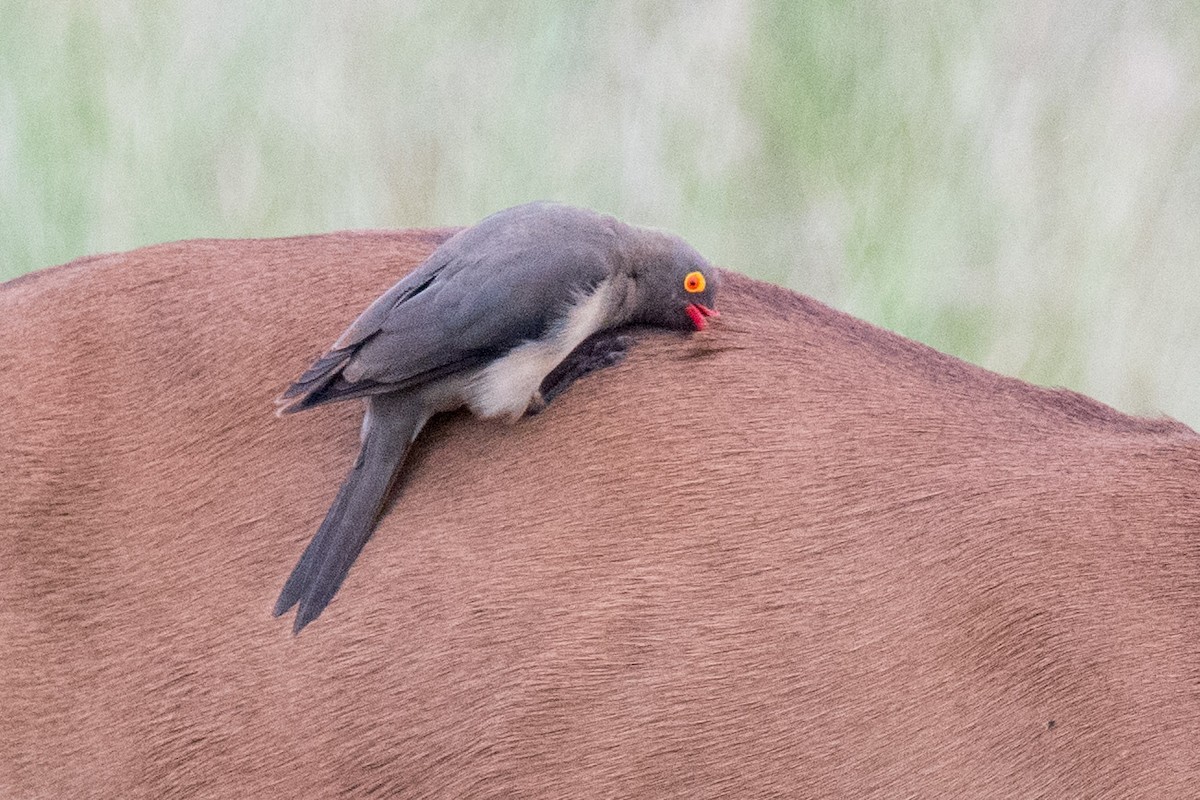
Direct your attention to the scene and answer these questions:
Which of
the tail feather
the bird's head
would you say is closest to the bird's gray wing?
the tail feather

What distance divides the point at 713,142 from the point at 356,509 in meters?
0.87

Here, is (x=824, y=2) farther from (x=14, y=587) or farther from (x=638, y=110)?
(x=14, y=587)

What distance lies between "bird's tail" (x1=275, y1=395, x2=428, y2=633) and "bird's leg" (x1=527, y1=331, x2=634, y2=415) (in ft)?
0.43

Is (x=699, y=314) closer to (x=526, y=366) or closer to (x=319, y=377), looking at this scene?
(x=526, y=366)

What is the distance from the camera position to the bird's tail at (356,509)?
95 centimetres

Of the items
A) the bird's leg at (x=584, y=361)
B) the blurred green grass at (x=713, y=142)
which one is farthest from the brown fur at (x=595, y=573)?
the blurred green grass at (x=713, y=142)

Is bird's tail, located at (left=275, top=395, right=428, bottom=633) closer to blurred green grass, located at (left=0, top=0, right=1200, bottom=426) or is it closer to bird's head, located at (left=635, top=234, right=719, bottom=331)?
bird's head, located at (left=635, top=234, right=719, bottom=331)

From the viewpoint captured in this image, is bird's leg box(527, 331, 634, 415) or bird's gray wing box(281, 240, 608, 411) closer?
bird's gray wing box(281, 240, 608, 411)

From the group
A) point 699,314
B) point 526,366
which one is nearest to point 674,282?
point 699,314

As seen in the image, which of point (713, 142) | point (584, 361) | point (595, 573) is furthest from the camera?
point (713, 142)

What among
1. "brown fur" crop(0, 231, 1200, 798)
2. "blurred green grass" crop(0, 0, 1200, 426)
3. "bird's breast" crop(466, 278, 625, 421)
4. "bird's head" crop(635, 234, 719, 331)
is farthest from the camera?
"blurred green grass" crop(0, 0, 1200, 426)

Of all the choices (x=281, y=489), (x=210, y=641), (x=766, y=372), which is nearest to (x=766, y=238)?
(x=766, y=372)

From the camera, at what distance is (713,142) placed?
1579mm

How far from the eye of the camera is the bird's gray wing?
949 mm
